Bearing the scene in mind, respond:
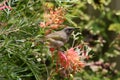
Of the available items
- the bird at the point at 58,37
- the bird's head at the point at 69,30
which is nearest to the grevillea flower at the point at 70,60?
the bird at the point at 58,37

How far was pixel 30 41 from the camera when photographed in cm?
202

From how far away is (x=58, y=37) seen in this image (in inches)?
86.2

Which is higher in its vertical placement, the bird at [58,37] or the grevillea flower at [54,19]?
the grevillea flower at [54,19]

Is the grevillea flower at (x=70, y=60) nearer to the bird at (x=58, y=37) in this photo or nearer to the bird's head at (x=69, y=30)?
the bird at (x=58, y=37)

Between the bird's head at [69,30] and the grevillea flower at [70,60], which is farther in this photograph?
the bird's head at [69,30]

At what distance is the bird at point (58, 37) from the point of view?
6.95 ft

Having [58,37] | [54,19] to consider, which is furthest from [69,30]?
[54,19]

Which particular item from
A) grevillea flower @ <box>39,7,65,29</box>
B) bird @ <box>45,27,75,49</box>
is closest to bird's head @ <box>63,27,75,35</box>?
bird @ <box>45,27,75,49</box>

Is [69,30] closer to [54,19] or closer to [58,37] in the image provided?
[58,37]

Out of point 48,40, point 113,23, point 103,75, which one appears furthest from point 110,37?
point 48,40

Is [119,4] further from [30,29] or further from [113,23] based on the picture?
[30,29]

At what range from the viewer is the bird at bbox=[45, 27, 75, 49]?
6.95 ft

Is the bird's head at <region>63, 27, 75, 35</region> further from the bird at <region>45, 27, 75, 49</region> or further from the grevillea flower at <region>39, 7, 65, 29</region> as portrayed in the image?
the grevillea flower at <region>39, 7, 65, 29</region>

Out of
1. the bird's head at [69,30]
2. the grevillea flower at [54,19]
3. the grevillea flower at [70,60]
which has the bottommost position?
the grevillea flower at [70,60]
